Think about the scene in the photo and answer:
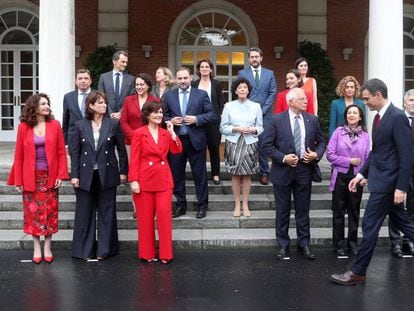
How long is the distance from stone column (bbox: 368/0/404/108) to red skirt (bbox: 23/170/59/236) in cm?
591

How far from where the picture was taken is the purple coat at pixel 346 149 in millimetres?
6730

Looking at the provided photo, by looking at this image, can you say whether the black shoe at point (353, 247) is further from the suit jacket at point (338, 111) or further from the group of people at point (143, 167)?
the suit jacket at point (338, 111)

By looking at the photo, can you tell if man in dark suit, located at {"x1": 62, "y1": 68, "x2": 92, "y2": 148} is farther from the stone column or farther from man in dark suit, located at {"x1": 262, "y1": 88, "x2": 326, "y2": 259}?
the stone column

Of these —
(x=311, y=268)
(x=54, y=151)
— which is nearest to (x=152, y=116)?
(x=54, y=151)

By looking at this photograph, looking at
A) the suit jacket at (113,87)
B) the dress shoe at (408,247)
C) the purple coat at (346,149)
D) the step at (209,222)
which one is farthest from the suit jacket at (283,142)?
the suit jacket at (113,87)

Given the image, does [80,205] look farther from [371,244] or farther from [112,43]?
[112,43]

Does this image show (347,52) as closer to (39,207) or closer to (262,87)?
(262,87)

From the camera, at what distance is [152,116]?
253 inches

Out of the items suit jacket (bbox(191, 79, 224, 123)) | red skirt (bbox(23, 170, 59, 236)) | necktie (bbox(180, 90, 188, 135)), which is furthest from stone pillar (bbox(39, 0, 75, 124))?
red skirt (bbox(23, 170, 59, 236))

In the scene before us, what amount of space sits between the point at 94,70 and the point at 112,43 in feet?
3.63

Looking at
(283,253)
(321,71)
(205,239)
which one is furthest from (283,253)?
(321,71)

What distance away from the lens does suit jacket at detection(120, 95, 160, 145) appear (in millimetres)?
7289

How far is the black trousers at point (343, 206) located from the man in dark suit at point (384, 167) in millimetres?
1187

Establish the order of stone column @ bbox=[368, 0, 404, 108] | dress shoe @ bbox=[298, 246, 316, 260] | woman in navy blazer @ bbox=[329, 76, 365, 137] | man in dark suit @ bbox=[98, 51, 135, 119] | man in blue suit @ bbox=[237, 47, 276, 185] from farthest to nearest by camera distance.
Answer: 1. stone column @ bbox=[368, 0, 404, 108]
2. man in blue suit @ bbox=[237, 47, 276, 185]
3. man in dark suit @ bbox=[98, 51, 135, 119]
4. woman in navy blazer @ bbox=[329, 76, 365, 137]
5. dress shoe @ bbox=[298, 246, 316, 260]
